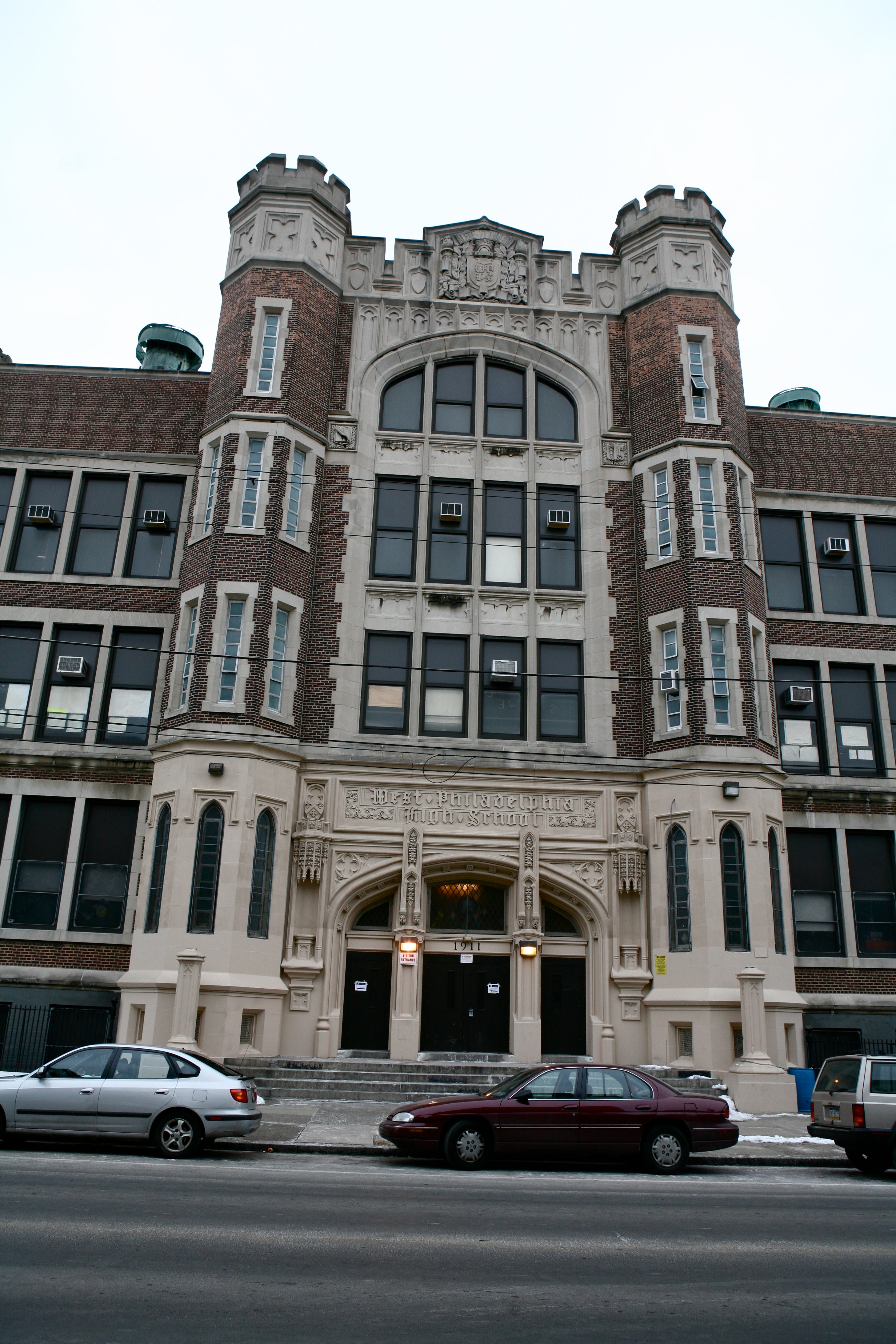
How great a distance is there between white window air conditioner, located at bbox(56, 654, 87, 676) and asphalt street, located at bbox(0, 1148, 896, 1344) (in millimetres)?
12654

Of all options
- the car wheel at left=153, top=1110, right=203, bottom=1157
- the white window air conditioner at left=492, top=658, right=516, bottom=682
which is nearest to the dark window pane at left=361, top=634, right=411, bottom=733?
the white window air conditioner at left=492, top=658, right=516, bottom=682

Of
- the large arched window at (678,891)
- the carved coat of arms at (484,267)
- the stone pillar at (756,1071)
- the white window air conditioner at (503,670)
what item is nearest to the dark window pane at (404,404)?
the carved coat of arms at (484,267)

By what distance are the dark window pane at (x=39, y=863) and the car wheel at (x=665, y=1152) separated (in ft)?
45.1

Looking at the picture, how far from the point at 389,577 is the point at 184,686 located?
5.31 meters

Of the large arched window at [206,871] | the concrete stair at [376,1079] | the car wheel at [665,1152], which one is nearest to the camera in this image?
the car wheel at [665,1152]

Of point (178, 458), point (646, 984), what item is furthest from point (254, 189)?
point (646, 984)

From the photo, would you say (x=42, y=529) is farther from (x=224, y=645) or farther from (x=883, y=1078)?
(x=883, y=1078)

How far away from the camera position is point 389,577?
23.2m

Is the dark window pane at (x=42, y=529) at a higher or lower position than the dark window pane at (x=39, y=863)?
higher

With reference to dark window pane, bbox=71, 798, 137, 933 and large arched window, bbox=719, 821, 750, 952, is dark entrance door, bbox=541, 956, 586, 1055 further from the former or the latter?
dark window pane, bbox=71, 798, 137, 933

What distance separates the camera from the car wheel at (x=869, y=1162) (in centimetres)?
1295

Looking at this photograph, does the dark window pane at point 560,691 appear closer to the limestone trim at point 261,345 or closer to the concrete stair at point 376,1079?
the concrete stair at point 376,1079

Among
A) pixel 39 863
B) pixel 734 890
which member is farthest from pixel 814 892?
pixel 39 863

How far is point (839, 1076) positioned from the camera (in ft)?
44.9
